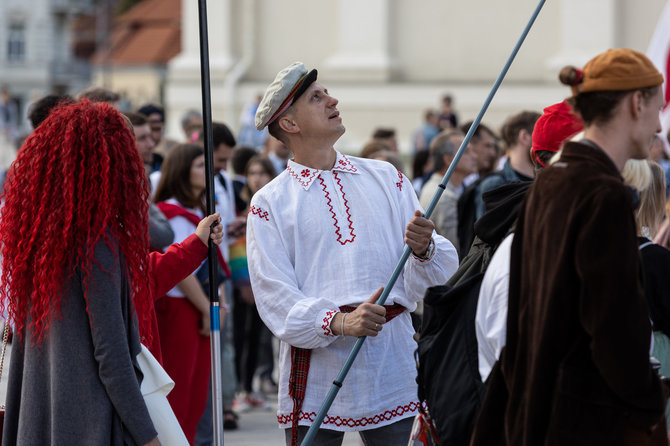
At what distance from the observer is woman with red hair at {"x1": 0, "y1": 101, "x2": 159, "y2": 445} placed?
366 cm

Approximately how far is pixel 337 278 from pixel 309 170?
1.40 feet

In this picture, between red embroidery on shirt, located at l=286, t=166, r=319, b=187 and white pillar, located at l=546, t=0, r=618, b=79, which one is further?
white pillar, located at l=546, t=0, r=618, b=79

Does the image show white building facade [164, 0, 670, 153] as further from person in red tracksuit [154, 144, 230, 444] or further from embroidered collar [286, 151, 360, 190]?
embroidered collar [286, 151, 360, 190]

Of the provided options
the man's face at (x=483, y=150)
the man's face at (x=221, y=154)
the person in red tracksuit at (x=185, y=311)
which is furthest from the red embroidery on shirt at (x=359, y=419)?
the man's face at (x=483, y=150)

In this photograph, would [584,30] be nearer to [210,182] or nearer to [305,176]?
[305,176]

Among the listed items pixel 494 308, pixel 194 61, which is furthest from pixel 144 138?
pixel 194 61

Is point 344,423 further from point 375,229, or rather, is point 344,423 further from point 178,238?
point 178,238

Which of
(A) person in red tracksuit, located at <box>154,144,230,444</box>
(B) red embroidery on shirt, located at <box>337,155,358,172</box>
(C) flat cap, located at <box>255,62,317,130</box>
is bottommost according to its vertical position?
(A) person in red tracksuit, located at <box>154,144,230,444</box>

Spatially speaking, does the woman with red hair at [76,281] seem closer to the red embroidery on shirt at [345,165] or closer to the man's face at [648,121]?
the red embroidery on shirt at [345,165]

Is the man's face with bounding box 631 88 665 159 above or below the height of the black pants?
above

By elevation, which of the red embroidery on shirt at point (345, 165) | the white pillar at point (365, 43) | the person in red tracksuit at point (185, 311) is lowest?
the person in red tracksuit at point (185, 311)

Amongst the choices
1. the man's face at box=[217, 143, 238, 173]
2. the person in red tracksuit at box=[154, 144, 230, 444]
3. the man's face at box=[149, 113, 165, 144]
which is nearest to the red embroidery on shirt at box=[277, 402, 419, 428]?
the person in red tracksuit at box=[154, 144, 230, 444]

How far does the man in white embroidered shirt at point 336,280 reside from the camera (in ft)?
13.8

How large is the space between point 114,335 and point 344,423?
0.95 metres
